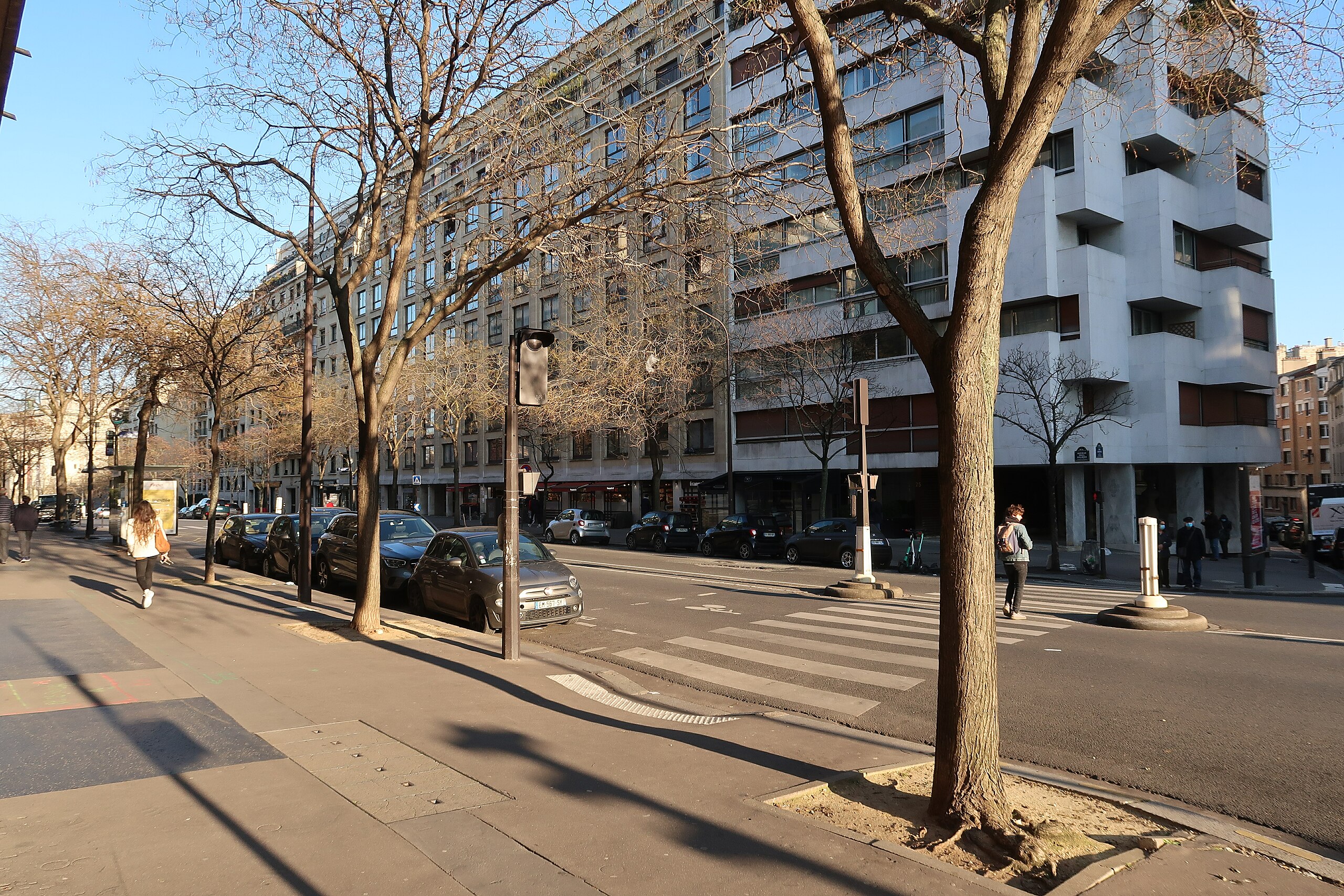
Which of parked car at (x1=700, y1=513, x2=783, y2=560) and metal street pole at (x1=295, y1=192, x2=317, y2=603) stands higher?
metal street pole at (x1=295, y1=192, x2=317, y2=603)

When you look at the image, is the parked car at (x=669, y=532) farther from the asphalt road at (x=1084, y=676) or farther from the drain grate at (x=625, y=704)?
the drain grate at (x=625, y=704)

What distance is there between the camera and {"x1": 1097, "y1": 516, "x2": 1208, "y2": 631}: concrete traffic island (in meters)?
11.8

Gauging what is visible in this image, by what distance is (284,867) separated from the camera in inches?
157

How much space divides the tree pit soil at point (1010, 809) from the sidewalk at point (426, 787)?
20cm

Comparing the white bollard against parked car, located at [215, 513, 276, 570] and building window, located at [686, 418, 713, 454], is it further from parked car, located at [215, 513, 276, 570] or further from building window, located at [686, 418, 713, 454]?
building window, located at [686, 418, 713, 454]

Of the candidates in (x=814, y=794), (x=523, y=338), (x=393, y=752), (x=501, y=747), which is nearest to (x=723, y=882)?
(x=814, y=794)

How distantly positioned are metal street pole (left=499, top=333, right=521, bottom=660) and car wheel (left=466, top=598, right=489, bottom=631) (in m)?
2.42

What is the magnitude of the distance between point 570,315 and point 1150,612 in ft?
120

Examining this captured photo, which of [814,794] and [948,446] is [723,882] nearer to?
[814,794]

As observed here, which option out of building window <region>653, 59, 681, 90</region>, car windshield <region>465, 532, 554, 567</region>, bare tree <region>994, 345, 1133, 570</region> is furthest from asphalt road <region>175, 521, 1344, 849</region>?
building window <region>653, 59, 681, 90</region>

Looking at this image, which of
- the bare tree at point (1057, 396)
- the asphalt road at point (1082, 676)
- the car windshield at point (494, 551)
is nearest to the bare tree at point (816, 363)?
the bare tree at point (1057, 396)

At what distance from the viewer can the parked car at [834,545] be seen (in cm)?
2312

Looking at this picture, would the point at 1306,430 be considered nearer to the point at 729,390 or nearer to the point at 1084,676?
the point at 729,390

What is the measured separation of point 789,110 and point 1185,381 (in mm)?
28828
